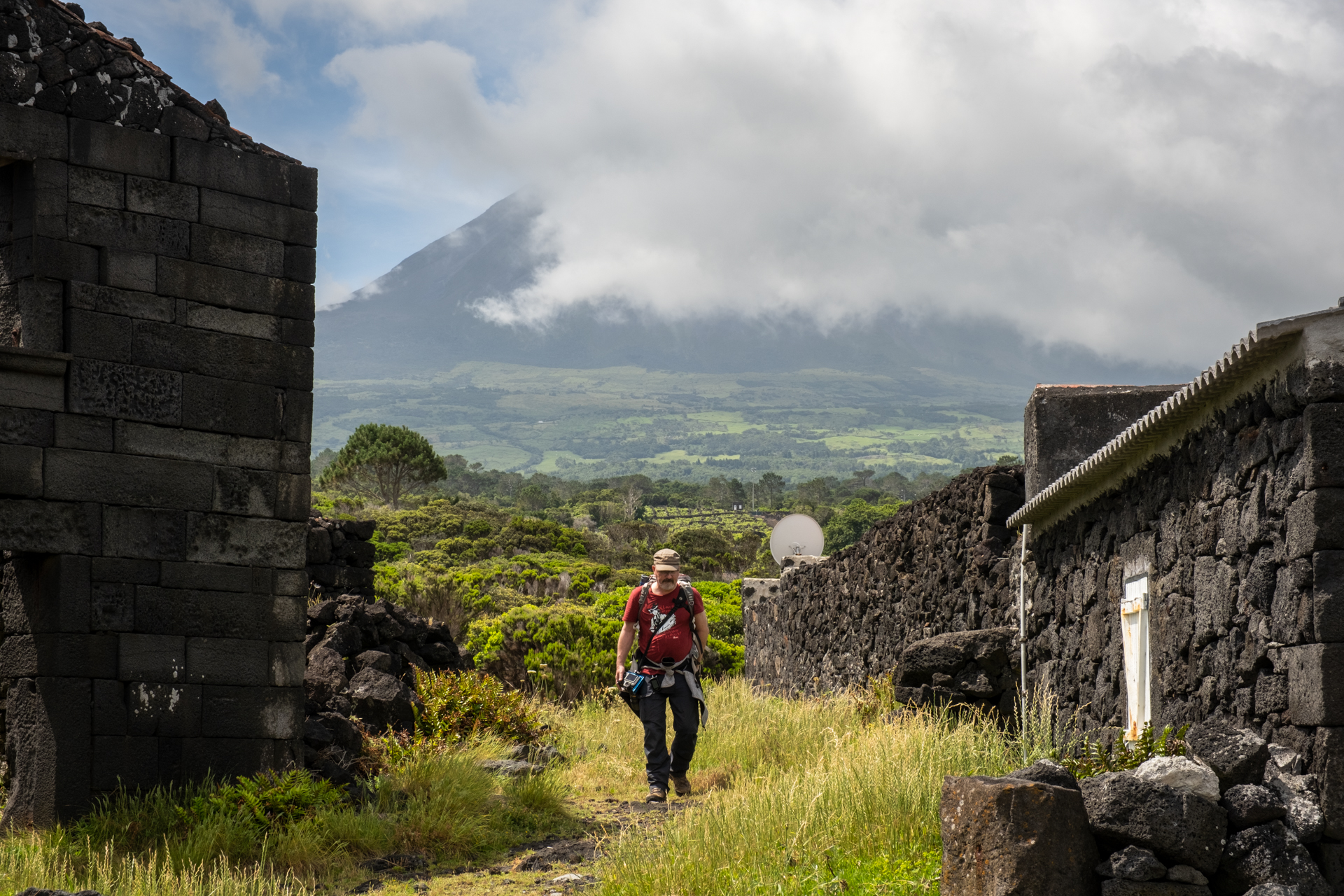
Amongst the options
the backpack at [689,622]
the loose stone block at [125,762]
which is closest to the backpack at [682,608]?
the backpack at [689,622]

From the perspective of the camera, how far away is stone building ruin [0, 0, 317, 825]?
6.75 meters

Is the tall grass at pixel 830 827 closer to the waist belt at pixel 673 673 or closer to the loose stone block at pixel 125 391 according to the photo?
the waist belt at pixel 673 673

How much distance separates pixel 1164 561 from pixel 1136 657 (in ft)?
2.25

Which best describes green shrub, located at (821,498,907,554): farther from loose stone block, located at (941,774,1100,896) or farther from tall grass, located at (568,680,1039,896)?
loose stone block, located at (941,774,1100,896)

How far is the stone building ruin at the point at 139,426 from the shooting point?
675cm

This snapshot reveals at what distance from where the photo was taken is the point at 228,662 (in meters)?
7.37

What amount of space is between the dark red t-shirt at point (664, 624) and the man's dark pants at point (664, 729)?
178 millimetres

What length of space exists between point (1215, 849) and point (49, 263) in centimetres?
659

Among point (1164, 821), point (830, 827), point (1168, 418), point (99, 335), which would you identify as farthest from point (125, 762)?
point (1168, 418)

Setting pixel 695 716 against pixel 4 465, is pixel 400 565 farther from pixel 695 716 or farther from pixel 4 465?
pixel 4 465

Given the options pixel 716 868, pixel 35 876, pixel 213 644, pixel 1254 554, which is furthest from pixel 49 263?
pixel 1254 554

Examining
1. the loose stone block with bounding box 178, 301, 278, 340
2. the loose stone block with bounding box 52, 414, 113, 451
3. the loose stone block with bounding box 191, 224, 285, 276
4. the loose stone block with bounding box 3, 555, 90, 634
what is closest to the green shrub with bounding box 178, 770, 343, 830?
the loose stone block with bounding box 3, 555, 90, 634

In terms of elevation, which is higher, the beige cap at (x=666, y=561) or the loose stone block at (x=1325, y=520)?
the loose stone block at (x=1325, y=520)

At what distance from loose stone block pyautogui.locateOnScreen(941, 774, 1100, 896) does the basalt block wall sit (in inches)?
182
